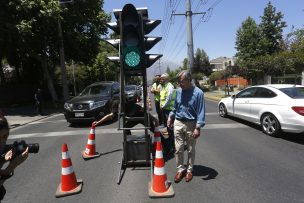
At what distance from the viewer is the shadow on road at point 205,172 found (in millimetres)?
5328

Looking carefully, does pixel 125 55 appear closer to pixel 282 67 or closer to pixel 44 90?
pixel 282 67

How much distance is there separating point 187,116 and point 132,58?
140cm

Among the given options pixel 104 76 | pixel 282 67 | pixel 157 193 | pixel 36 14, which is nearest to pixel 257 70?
pixel 282 67

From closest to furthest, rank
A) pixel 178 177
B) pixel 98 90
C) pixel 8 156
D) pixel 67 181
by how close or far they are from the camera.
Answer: pixel 8 156 < pixel 67 181 < pixel 178 177 < pixel 98 90

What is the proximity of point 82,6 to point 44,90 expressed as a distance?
37.9 feet

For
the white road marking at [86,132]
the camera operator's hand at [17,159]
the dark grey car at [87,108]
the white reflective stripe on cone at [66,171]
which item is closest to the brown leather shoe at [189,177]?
the white reflective stripe on cone at [66,171]

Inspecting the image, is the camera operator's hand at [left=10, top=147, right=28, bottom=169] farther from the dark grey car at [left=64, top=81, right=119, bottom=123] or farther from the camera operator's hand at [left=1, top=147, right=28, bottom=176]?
the dark grey car at [left=64, top=81, right=119, bottom=123]

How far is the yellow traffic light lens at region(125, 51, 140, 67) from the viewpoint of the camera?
209 inches

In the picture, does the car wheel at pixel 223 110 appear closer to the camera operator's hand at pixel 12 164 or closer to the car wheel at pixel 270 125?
the car wheel at pixel 270 125

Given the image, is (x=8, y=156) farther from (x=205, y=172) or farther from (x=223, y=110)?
(x=223, y=110)

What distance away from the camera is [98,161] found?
21.5 ft

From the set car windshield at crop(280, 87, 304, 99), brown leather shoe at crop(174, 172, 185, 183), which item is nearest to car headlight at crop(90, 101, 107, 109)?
car windshield at crop(280, 87, 304, 99)

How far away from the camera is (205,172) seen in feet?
18.2

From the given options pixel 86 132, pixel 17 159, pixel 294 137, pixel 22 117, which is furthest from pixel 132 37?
pixel 22 117
